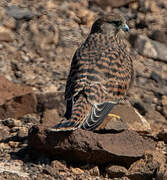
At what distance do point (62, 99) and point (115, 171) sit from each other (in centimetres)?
251

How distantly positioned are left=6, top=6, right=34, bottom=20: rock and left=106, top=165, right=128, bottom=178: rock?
20.1 ft

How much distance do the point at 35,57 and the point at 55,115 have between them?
9.30 ft

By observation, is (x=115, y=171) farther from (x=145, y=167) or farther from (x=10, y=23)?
(x=10, y=23)

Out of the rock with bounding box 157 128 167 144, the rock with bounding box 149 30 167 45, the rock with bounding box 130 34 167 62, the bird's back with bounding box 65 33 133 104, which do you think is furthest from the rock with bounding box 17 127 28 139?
the rock with bounding box 149 30 167 45

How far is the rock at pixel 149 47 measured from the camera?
36.1 ft

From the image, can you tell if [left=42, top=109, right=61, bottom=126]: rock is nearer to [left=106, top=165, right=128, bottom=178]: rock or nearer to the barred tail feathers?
the barred tail feathers

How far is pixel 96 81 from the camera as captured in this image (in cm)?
617

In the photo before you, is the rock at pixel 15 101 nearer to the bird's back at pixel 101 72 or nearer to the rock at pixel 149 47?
the bird's back at pixel 101 72

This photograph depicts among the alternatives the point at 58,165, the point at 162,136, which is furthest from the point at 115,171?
the point at 162,136

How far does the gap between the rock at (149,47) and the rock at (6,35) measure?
2517mm

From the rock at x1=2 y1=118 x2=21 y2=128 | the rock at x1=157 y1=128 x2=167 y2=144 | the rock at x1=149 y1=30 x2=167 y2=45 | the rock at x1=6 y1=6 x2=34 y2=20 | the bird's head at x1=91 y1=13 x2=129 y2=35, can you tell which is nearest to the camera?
the rock at x1=157 y1=128 x2=167 y2=144

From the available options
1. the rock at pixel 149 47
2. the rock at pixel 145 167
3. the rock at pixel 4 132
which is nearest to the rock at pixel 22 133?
the rock at pixel 4 132

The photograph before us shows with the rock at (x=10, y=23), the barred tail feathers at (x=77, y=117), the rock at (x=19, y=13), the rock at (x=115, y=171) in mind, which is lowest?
the rock at (x=115, y=171)

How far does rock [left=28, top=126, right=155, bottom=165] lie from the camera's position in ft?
18.0
